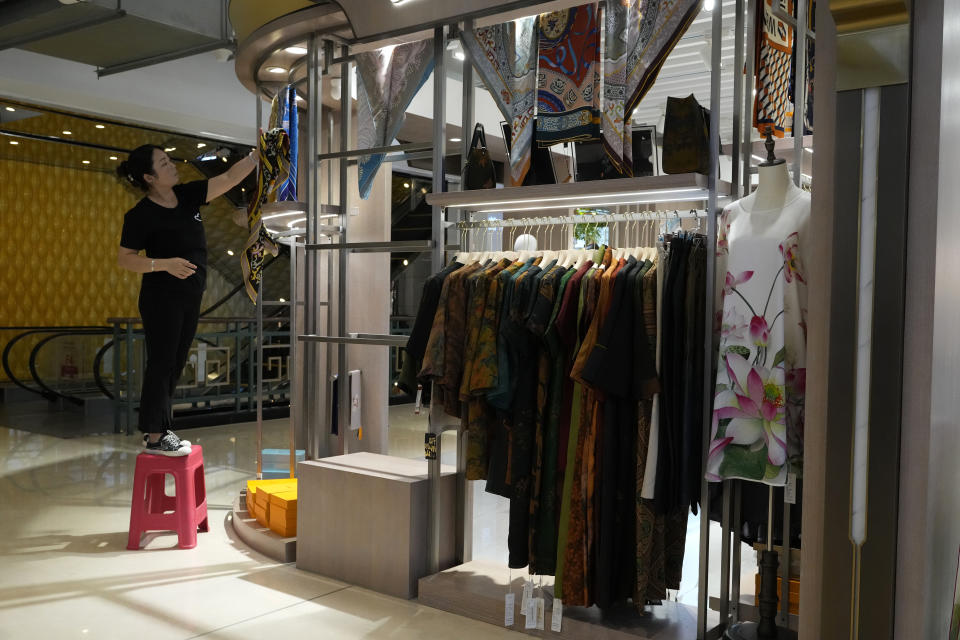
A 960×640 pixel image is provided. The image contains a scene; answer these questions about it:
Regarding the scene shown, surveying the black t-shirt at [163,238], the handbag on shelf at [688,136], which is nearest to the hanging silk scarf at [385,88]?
the black t-shirt at [163,238]

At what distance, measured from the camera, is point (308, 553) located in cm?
362

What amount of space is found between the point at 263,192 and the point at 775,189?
2520 millimetres

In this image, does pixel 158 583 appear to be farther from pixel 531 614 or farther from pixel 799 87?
pixel 799 87

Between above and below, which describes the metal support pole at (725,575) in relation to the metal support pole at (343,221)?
below

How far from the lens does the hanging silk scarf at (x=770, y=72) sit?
259cm

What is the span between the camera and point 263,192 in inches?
158

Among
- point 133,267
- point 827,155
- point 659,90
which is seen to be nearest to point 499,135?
point 659,90

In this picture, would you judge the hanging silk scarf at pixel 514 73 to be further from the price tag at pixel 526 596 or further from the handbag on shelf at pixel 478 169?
the price tag at pixel 526 596

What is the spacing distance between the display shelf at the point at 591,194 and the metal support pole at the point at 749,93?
120mm

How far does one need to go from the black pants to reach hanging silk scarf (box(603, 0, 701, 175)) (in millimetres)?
2417

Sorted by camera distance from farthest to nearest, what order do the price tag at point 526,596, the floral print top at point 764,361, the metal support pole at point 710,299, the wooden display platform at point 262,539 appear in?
the wooden display platform at point 262,539 → the price tag at point 526,596 → the metal support pole at point 710,299 → the floral print top at point 764,361

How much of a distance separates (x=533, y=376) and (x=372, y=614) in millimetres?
1129

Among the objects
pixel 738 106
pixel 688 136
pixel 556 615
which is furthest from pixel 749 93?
pixel 556 615

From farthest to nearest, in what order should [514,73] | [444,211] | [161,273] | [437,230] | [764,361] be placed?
[161,273] → [444,211] → [437,230] → [514,73] → [764,361]
